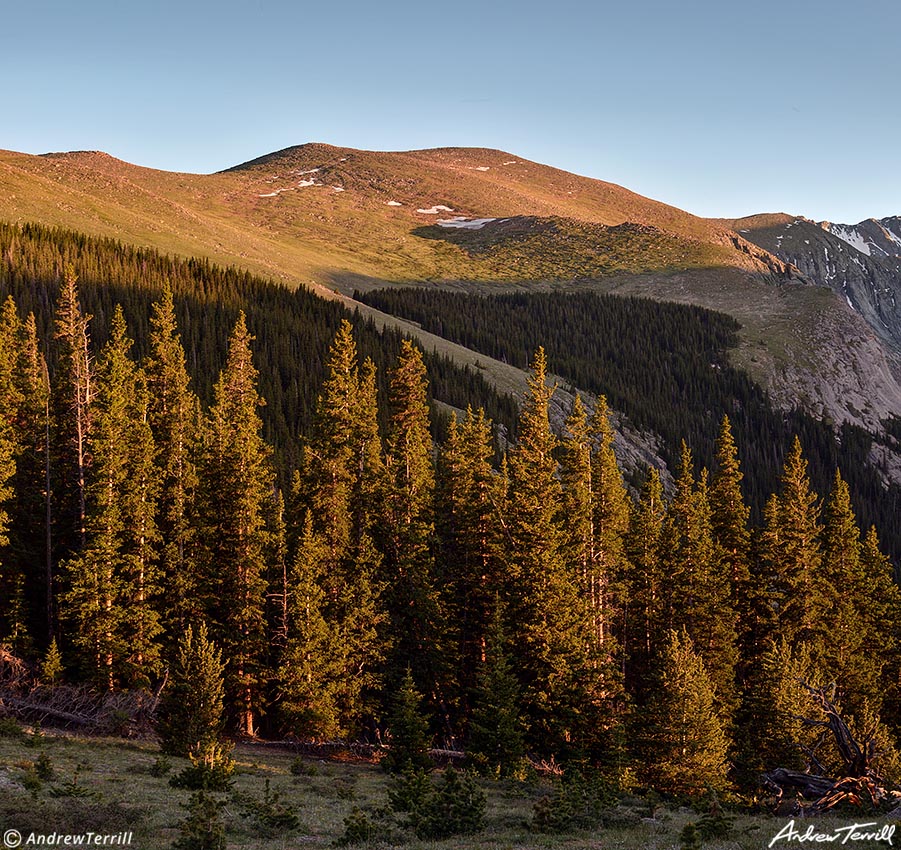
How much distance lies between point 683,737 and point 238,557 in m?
24.3

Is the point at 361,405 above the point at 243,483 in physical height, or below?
above

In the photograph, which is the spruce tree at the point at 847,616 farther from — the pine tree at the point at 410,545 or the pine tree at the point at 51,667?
the pine tree at the point at 51,667

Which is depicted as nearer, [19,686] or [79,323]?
[19,686]

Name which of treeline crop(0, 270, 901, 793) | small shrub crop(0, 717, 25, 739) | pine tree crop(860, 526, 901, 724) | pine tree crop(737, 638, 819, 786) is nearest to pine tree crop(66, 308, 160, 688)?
treeline crop(0, 270, 901, 793)

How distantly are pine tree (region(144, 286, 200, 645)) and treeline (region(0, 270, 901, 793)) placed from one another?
186 mm

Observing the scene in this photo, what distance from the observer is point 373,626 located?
4181cm

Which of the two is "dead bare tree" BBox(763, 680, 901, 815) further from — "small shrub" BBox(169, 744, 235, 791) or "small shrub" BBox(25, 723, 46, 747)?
"small shrub" BBox(25, 723, 46, 747)

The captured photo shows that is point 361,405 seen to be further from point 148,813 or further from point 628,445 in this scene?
point 628,445

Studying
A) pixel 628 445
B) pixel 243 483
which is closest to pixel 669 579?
pixel 243 483

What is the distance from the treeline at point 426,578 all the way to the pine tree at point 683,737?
0.32 ft

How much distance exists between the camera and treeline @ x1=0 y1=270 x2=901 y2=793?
37.3 m

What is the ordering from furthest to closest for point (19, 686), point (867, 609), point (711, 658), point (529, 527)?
point (867, 609) < point (711, 658) < point (529, 527) < point (19, 686)

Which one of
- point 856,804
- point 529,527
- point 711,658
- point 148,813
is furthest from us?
point 711,658

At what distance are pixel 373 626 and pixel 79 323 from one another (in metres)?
26.1
